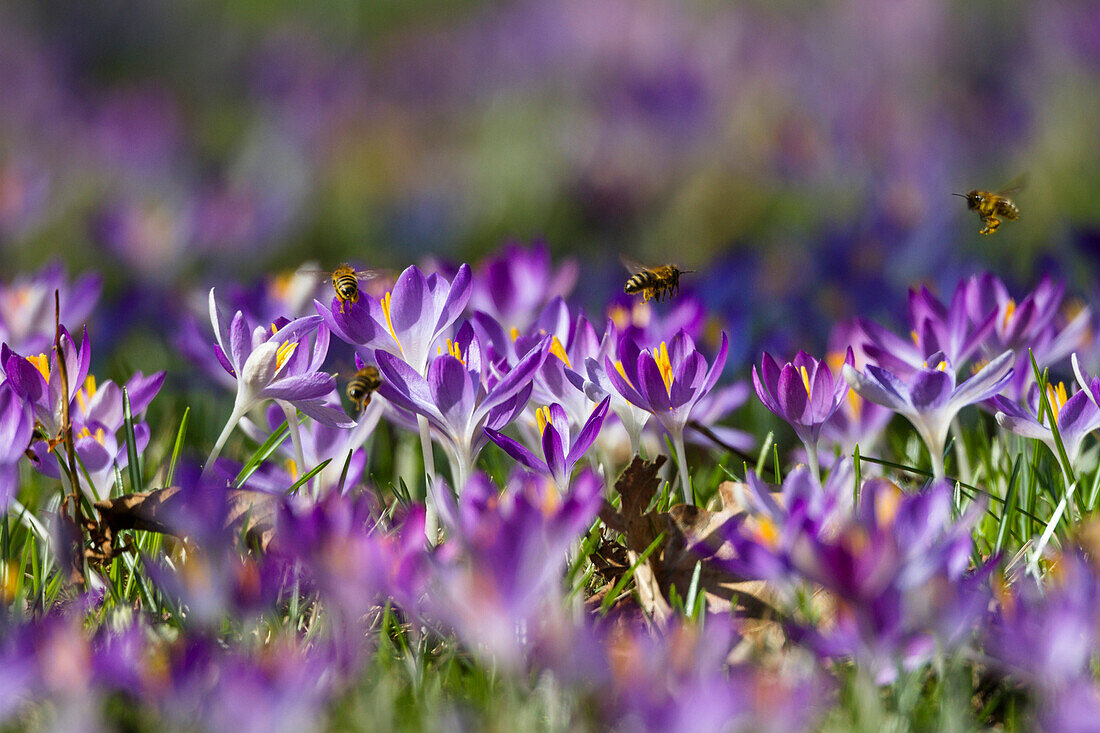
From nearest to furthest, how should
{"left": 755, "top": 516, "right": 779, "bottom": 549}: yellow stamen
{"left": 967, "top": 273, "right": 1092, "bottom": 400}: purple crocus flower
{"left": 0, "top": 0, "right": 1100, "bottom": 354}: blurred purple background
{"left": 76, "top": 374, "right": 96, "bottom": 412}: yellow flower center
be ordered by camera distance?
{"left": 755, "top": 516, "right": 779, "bottom": 549}: yellow stamen
{"left": 76, "top": 374, "right": 96, "bottom": 412}: yellow flower center
{"left": 967, "top": 273, "right": 1092, "bottom": 400}: purple crocus flower
{"left": 0, "top": 0, "right": 1100, "bottom": 354}: blurred purple background

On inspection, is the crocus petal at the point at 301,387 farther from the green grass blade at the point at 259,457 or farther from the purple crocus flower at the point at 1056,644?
the purple crocus flower at the point at 1056,644

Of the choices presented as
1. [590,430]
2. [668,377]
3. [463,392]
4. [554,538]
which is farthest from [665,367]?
[554,538]

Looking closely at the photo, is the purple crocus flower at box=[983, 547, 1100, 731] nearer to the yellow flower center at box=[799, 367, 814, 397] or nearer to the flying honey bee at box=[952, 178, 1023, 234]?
the yellow flower center at box=[799, 367, 814, 397]

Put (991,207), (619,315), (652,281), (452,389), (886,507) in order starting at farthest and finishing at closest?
(991,207) < (652,281) < (619,315) < (452,389) < (886,507)

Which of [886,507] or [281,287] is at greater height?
[886,507]

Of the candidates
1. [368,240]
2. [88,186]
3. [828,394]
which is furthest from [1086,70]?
[828,394]

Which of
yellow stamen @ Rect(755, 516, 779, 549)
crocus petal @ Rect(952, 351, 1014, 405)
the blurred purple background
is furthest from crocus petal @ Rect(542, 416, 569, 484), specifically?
the blurred purple background

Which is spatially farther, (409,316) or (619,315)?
(619,315)

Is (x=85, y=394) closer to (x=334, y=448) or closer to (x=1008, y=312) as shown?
(x=334, y=448)
